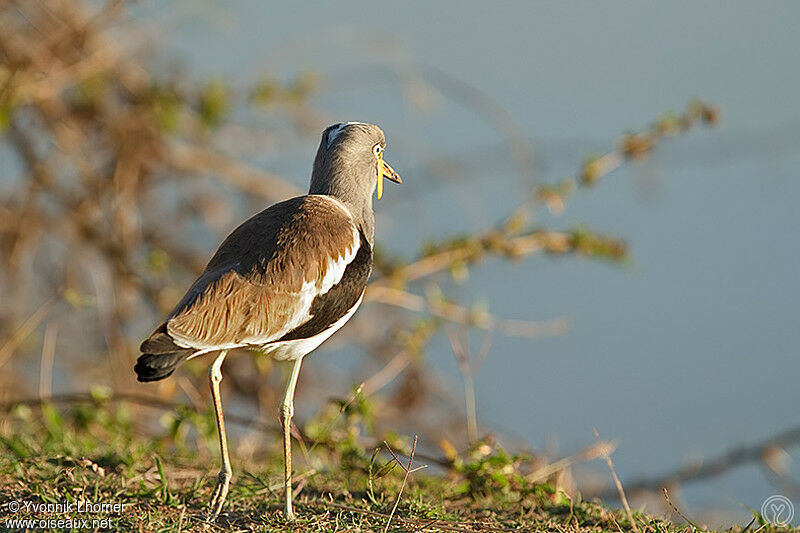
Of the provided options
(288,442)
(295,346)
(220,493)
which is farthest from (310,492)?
(295,346)

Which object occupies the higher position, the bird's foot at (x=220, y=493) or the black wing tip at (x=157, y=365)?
the black wing tip at (x=157, y=365)

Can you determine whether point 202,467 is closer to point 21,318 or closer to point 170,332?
point 170,332

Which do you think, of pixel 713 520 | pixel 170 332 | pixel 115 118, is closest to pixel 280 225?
pixel 170 332

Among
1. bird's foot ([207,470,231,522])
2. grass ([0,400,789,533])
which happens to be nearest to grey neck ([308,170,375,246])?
grass ([0,400,789,533])

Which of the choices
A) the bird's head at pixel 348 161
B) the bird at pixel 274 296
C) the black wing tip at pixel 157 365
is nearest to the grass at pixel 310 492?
the bird at pixel 274 296

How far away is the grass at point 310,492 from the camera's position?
3.59 m

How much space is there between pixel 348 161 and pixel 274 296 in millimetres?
832

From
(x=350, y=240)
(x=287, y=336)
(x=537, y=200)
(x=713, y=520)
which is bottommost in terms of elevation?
(x=713, y=520)

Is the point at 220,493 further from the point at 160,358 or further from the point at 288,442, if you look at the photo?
the point at 160,358

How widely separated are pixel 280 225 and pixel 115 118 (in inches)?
168

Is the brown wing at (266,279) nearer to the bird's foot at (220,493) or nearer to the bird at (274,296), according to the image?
the bird at (274,296)

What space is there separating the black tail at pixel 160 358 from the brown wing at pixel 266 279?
29mm

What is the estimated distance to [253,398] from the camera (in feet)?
23.7

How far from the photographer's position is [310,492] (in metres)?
4.18
